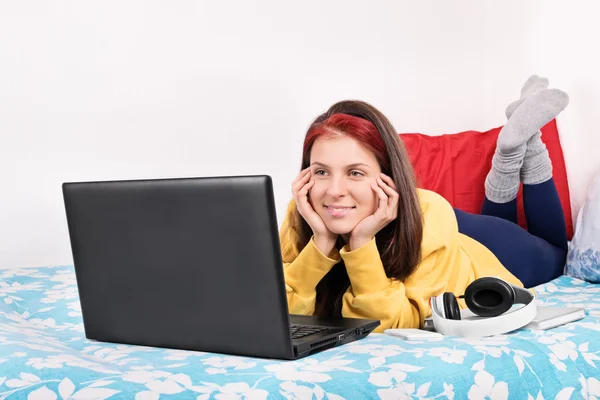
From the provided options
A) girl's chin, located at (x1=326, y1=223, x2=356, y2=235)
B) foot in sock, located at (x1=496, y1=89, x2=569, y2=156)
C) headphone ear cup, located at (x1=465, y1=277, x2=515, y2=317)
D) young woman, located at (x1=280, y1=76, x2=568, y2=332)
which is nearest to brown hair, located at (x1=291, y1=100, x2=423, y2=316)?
young woman, located at (x1=280, y1=76, x2=568, y2=332)

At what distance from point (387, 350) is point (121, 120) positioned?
5.38 ft

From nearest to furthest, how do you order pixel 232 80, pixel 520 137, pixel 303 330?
pixel 303 330 < pixel 520 137 < pixel 232 80

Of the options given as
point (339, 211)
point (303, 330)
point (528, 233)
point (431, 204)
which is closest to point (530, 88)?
point (528, 233)

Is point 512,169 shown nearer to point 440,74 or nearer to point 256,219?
point 440,74

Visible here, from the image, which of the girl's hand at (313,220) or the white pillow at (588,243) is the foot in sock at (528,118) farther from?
the girl's hand at (313,220)

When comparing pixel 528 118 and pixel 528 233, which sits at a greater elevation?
pixel 528 118

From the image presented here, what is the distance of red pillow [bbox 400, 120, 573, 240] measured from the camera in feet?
8.13

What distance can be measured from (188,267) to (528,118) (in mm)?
1400

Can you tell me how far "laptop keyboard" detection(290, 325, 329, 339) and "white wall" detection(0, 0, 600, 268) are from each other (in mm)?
1426

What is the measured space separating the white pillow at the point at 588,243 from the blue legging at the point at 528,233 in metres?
0.05

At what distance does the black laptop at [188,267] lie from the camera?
1.06m

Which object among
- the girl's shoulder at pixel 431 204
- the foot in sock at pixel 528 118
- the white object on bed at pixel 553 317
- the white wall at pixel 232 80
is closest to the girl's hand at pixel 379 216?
the girl's shoulder at pixel 431 204

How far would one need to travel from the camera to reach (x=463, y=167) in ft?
8.17

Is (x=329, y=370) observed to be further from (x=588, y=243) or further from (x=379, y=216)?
(x=588, y=243)
